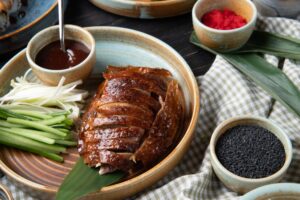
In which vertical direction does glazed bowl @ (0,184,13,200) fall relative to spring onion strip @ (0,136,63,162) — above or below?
above

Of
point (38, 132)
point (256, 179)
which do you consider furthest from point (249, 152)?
point (38, 132)

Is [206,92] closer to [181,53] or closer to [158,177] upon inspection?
[181,53]

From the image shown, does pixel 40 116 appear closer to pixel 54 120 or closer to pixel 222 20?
pixel 54 120

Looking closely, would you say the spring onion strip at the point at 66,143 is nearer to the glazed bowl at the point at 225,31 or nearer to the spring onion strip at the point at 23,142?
the spring onion strip at the point at 23,142

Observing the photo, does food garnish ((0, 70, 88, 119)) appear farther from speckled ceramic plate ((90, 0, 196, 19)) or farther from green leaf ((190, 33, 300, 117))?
green leaf ((190, 33, 300, 117))

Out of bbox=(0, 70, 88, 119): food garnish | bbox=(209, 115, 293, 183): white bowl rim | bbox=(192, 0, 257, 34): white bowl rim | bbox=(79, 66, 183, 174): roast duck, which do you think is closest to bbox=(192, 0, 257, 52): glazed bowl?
bbox=(192, 0, 257, 34): white bowl rim

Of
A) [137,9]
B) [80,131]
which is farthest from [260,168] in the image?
[137,9]

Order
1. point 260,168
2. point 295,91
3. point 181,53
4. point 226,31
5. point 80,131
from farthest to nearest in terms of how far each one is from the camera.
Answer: point 181,53, point 226,31, point 295,91, point 80,131, point 260,168
